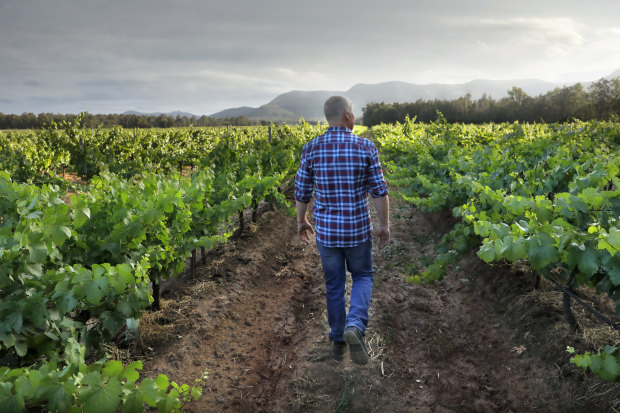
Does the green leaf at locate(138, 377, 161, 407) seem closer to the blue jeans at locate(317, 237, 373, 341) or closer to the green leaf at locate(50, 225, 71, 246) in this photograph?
the green leaf at locate(50, 225, 71, 246)

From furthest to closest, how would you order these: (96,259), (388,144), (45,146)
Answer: (45,146) < (388,144) < (96,259)

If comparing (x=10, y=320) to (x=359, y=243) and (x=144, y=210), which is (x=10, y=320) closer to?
(x=144, y=210)

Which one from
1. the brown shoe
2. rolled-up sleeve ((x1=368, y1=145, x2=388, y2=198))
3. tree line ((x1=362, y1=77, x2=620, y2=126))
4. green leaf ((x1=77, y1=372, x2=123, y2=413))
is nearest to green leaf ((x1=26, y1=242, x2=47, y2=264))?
green leaf ((x1=77, y1=372, x2=123, y2=413))

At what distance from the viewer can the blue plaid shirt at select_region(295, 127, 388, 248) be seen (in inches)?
118

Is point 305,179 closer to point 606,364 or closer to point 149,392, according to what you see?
point 149,392

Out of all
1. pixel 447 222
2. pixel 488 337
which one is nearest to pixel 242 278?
pixel 488 337

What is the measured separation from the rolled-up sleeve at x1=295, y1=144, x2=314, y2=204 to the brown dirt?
1482mm

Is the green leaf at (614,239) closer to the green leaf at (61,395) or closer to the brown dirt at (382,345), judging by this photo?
the brown dirt at (382,345)

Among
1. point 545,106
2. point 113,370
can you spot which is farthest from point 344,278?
point 545,106

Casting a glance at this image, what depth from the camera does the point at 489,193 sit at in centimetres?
367

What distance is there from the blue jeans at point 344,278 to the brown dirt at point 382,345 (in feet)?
1.62

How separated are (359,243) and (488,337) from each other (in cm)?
188

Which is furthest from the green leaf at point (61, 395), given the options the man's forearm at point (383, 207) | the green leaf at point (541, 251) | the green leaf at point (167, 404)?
the green leaf at point (541, 251)

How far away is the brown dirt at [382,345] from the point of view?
2951 mm
